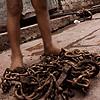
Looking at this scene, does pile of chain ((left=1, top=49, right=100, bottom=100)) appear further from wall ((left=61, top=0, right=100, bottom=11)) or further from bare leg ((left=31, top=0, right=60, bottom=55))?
wall ((left=61, top=0, right=100, bottom=11))

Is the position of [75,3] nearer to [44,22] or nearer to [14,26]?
[44,22]

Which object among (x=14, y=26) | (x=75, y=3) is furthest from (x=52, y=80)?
(x=75, y=3)

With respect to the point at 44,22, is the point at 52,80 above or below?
below

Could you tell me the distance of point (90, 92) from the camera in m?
1.12

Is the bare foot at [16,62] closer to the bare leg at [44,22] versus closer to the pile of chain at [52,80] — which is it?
the pile of chain at [52,80]

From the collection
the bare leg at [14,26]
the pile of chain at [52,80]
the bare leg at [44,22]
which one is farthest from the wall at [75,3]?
the pile of chain at [52,80]

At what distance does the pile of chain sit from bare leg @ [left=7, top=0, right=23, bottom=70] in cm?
16

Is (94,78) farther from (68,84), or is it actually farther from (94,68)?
(68,84)

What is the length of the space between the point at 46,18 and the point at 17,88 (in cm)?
81

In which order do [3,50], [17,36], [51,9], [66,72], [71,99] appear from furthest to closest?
[51,9] < [3,50] < [17,36] < [66,72] < [71,99]

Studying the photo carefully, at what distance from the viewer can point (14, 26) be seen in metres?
1.60

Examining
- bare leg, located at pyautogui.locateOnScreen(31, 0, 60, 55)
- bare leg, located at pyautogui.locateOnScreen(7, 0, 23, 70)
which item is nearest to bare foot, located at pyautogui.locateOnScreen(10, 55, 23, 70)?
bare leg, located at pyautogui.locateOnScreen(7, 0, 23, 70)

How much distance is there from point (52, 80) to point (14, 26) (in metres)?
0.71

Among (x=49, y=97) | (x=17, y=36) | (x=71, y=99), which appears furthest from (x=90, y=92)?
(x=17, y=36)
